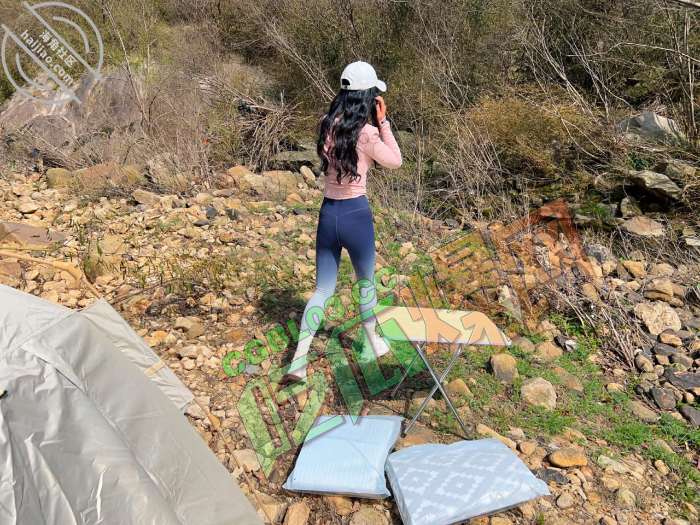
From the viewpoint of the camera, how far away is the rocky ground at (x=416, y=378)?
2.08 m

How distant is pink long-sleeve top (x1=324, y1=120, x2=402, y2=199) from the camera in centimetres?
223

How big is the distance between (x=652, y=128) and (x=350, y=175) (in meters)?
3.61

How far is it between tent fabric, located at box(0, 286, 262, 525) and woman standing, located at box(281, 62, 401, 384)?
0.85 metres

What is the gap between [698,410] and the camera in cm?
254

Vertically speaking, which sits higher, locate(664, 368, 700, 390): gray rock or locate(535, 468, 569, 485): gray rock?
locate(535, 468, 569, 485): gray rock

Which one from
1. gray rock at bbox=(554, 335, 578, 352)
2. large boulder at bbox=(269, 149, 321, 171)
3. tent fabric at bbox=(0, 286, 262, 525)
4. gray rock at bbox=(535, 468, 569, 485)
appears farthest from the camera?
large boulder at bbox=(269, 149, 321, 171)

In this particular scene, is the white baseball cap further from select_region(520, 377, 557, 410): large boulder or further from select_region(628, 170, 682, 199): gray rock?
select_region(628, 170, 682, 199): gray rock

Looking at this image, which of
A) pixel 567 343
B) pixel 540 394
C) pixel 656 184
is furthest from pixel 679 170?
pixel 540 394

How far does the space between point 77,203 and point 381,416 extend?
157 inches

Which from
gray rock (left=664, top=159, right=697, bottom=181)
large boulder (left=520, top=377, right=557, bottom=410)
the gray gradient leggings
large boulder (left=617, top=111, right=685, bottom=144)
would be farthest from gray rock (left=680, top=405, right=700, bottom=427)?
large boulder (left=617, top=111, right=685, bottom=144)

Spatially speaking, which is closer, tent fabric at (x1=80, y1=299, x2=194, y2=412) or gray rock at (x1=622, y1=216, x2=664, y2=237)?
tent fabric at (x1=80, y1=299, x2=194, y2=412)

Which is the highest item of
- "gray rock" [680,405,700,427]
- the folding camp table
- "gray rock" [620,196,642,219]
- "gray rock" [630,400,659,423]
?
the folding camp table

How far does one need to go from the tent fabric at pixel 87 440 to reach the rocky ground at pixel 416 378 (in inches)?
17.3

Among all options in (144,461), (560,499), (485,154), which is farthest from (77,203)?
(560,499)
